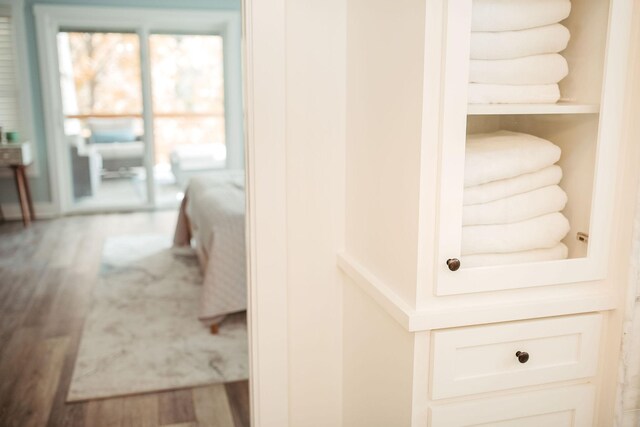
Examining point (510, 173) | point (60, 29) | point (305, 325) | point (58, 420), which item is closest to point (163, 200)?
point (60, 29)

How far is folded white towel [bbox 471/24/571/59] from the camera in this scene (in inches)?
51.9

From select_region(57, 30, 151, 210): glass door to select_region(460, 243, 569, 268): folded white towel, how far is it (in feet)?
19.5

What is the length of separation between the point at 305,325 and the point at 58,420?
134 cm

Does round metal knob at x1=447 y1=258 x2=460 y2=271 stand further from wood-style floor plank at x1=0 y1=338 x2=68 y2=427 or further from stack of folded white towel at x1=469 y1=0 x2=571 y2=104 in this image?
wood-style floor plank at x1=0 y1=338 x2=68 y2=427

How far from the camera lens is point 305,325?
6.06 feet

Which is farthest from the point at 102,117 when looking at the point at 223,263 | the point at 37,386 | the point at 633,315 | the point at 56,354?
the point at 633,315

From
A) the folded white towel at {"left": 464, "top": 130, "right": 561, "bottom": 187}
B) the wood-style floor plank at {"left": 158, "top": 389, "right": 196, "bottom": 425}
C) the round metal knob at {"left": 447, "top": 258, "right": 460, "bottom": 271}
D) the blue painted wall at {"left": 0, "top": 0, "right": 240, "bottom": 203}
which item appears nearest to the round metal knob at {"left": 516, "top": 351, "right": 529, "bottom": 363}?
the round metal knob at {"left": 447, "top": 258, "right": 460, "bottom": 271}

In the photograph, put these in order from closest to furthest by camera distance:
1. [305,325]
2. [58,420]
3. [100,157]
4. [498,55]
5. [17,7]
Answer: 1. [498,55]
2. [305,325]
3. [58,420]
4. [17,7]
5. [100,157]

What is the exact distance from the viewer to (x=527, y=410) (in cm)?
150

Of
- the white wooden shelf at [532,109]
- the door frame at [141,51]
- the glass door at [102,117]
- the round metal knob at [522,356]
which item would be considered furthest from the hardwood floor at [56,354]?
the white wooden shelf at [532,109]

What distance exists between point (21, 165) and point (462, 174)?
579 centimetres

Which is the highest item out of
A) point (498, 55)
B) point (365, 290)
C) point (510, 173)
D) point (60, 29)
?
point (60, 29)

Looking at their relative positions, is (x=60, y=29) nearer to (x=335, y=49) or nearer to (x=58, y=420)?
(x=58, y=420)

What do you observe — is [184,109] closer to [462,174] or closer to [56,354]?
[56,354]
